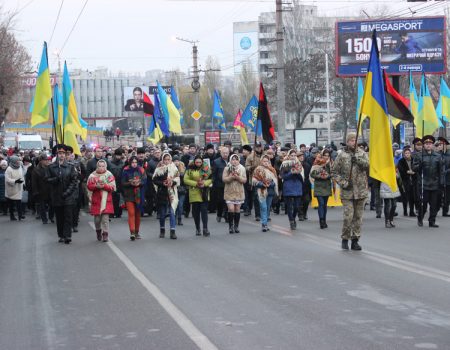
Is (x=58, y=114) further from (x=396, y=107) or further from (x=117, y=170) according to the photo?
(x=396, y=107)

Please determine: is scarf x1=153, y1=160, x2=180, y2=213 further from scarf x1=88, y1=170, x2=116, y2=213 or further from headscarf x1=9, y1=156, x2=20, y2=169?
headscarf x1=9, y1=156, x2=20, y2=169

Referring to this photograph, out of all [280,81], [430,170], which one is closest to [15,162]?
[280,81]

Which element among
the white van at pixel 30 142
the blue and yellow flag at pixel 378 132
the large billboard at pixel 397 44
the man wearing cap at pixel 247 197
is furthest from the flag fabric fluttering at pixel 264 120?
the white van at pixel 30 142

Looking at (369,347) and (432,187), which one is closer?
(369,347)

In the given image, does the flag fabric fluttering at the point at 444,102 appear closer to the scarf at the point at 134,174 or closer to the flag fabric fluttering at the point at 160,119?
the flag fabric fluttering at the point at 160,119

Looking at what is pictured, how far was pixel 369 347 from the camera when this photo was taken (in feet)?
23.5

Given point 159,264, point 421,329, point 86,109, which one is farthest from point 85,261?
point 86,109

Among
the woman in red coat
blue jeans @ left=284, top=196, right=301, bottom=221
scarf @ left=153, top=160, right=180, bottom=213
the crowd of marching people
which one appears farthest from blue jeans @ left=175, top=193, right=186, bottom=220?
the woman in red coat

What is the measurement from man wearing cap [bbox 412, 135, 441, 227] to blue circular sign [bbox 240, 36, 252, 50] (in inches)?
5646

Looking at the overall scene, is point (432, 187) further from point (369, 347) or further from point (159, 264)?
point (369, 347)

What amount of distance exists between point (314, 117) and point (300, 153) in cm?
10676

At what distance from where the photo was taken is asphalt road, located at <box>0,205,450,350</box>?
7762 millimetres

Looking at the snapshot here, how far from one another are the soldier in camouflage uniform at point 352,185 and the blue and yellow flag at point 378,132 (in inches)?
18.1

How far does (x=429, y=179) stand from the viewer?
17.6 meters
